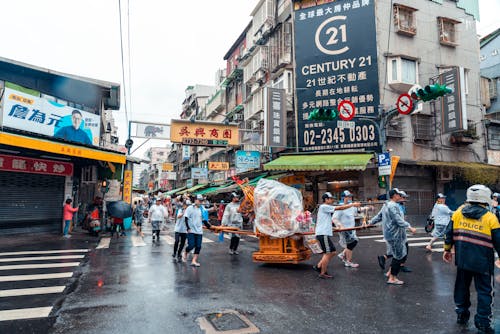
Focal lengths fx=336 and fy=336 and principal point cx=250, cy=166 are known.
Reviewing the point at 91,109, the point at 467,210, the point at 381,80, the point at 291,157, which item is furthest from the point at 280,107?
the point at 467,210

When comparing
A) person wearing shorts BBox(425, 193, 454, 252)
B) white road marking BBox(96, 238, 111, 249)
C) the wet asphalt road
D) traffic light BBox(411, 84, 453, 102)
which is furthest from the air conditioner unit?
white road marking BBox(96, 238, 111, 249)

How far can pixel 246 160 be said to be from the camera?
920 inches

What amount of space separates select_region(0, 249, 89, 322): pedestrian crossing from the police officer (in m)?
5.75

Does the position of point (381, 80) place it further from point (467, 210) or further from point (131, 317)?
point (131, 317)

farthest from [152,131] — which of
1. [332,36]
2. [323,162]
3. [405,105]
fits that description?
[405,105]

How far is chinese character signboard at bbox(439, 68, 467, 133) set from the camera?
1848cm

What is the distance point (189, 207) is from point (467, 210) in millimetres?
6353

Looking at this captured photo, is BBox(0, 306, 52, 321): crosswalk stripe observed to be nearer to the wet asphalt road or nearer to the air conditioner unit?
the wet asphalt road

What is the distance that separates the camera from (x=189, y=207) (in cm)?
892

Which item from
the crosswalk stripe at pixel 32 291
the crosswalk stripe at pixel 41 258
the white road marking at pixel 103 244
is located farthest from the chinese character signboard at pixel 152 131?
the crosswalk stripe at pixel 32 291

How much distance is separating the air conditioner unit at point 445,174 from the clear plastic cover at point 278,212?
15754mm

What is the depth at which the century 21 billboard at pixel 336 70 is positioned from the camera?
65.1ft

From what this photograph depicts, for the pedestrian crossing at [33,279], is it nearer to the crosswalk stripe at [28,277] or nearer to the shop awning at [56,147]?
the crosswalk stripe at [28,277]

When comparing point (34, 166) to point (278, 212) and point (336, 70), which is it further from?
point (336, 70)
